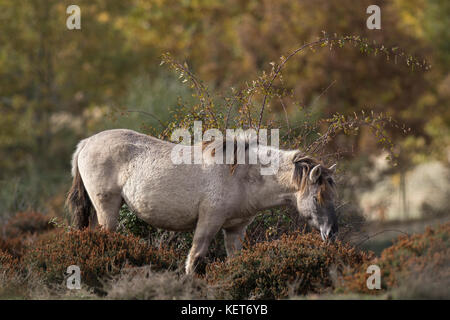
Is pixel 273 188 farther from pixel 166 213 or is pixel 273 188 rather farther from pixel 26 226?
pixel 26 226

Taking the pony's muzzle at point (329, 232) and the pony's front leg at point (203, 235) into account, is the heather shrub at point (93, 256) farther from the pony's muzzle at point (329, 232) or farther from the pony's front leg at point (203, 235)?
the pony's muzzle at point (329, 232)

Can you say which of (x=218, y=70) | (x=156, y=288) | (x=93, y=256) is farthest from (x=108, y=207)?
(x=218, y=70)

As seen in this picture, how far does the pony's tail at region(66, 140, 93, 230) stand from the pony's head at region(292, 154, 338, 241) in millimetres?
2872

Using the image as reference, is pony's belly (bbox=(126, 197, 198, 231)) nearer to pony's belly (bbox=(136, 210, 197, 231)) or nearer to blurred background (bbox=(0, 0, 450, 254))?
pony's belly (bbox=(136, 210, 197, 231))

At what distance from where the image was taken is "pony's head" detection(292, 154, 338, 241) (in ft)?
22.5

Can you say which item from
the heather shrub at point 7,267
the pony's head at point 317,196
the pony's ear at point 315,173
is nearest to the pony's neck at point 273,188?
the pony's head at point 317,196

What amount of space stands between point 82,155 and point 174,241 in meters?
1.87

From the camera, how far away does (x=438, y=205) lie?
664 inches

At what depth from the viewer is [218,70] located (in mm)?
25078

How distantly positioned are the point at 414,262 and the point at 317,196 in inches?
50.1

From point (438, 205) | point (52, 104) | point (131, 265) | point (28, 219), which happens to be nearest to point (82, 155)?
point (131, 265)

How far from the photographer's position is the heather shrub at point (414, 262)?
5.92 metres

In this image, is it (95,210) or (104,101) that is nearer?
(95,210)

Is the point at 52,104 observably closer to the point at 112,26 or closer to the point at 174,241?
the point at 112,26
